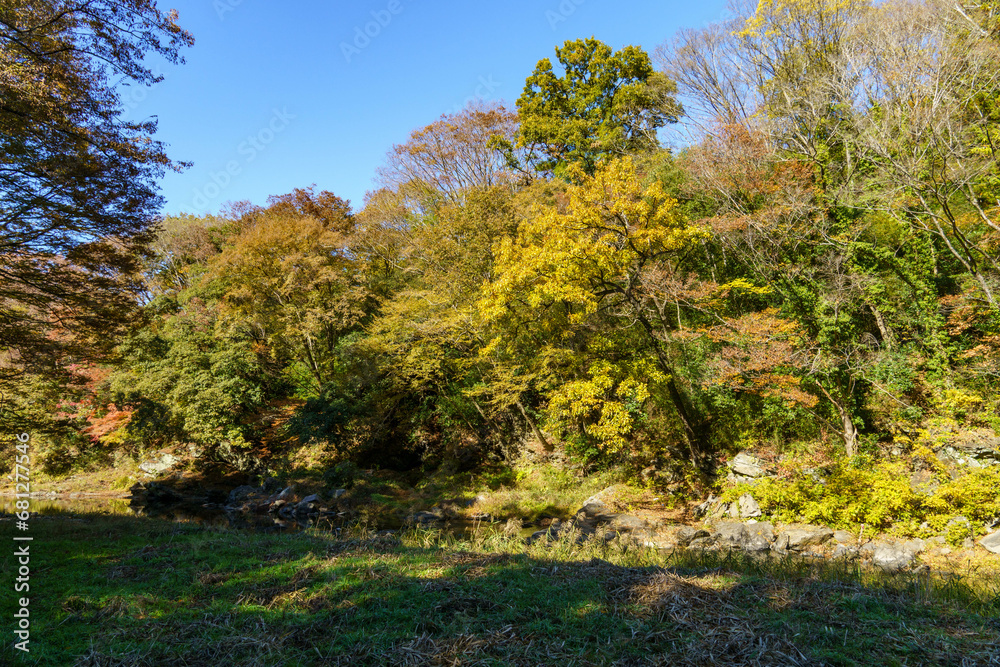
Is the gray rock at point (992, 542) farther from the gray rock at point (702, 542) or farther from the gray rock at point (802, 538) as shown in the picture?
the gray rock at point (702, 542)

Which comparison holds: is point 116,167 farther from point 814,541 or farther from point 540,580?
point 814,541

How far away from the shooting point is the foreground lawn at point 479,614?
2945 mm

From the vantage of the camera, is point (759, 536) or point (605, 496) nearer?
point (759, 536)

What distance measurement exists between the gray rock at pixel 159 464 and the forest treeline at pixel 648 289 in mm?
865

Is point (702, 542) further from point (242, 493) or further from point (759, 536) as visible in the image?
point (242, 493)

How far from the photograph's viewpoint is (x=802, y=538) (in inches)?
391

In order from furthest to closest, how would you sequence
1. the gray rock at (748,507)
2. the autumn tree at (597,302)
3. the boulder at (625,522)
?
the boulder at (625,522), the autumn tree at (597,302), the gray rock at (748,507)

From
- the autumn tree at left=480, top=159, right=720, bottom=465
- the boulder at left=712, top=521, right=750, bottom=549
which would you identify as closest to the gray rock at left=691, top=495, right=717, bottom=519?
the boulder at left=712, top=521, right=750, bottom=549

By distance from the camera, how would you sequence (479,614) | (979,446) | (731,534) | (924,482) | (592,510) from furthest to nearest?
(592,510), (731,534), (924,482), (979,446), (479,614)

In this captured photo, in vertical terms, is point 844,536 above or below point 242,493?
below

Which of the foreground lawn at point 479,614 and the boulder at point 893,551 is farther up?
the foreground lawn at point 479,614

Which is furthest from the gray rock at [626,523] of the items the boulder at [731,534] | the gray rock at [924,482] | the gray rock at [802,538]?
the gray rock at [924,482]

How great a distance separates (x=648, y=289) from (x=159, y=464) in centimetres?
1960

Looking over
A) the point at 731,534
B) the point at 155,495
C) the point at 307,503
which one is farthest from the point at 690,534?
the point at 155,495
